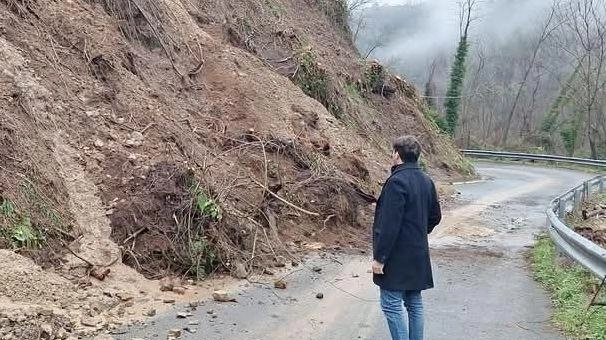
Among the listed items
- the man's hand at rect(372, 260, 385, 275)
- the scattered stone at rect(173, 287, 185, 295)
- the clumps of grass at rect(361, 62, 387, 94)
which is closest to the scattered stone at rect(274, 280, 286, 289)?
the scattered stone at rect(173, 287, 185, 295)

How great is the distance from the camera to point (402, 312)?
5.12m

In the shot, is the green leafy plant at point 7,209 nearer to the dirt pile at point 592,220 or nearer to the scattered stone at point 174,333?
the scattered stone at point 174,333

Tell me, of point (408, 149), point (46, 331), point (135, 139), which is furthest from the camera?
point (135, 139)

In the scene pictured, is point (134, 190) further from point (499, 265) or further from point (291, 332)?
point (499, 265)

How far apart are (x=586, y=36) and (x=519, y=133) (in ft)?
39.3

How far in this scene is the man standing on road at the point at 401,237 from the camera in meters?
4.93

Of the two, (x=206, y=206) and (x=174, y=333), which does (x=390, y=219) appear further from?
(x=206, y=206)

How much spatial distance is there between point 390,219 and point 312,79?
550 inches

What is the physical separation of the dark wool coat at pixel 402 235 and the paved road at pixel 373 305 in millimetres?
1280

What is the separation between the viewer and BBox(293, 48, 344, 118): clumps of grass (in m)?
18.2

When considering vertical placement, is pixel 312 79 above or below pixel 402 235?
above

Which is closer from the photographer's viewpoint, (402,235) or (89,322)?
(402,235)

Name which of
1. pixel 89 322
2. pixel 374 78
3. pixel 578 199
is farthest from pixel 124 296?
pixel 374 78

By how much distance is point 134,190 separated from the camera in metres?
8.59
